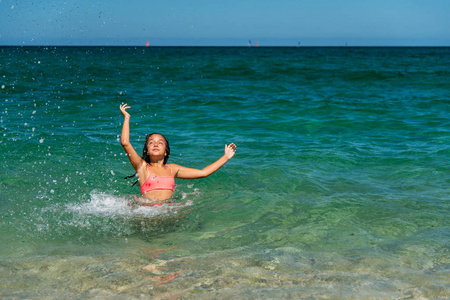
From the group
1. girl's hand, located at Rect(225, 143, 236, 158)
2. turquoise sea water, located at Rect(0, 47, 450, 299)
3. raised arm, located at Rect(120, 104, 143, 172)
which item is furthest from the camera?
girl's hand, located at Rect(225, 143, 236, 158)

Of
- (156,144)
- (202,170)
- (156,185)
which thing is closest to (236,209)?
(202,170)

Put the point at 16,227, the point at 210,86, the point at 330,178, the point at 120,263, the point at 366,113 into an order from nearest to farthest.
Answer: the point at 120,263, the point at 16,227, the point at 330,178, the point at 366,113, the point at 210,86

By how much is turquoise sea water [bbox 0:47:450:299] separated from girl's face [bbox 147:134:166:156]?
28.9 inches

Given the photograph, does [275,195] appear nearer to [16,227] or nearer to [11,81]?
[16,227]

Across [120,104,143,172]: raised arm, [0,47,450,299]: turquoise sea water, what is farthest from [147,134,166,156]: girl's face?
[0,47,450,299]: turquoise sea water

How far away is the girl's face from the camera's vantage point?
210 inches

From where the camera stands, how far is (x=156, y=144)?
533 cm

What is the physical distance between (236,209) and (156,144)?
1.30m

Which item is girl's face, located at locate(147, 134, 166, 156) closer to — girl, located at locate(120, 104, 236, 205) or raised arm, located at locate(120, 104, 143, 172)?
girl, located at locate(120, 104, 236, 205)

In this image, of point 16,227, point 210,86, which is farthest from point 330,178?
point 210,86

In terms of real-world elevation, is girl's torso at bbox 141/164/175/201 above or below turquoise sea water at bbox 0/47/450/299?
above

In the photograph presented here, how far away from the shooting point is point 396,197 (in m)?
5.96

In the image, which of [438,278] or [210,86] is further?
[210,86]

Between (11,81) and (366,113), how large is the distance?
1500 centimetres
